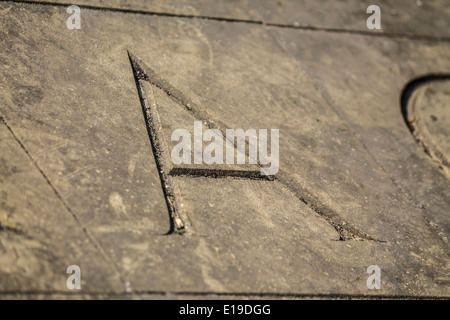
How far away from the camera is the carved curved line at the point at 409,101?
114 inches

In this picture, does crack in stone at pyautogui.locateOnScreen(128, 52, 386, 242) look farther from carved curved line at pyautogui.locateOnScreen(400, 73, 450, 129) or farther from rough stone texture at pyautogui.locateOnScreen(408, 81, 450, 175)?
carved curved line at pyautogui.locateOnScreen(400, 73, 450, 129)

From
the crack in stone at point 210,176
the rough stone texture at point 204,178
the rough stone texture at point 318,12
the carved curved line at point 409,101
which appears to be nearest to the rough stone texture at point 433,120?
the carved curved line at point 409,101

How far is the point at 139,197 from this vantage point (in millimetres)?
1953

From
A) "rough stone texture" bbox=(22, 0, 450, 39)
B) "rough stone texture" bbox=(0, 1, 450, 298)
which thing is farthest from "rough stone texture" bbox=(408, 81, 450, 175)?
"rough stone texture" bbox=(22, 0, 450, 39)

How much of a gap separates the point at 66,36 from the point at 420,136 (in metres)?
2.91

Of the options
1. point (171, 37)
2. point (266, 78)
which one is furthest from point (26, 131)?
point (266, 78)

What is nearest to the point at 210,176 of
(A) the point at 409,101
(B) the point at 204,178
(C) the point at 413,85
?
(B) the point at 204,178

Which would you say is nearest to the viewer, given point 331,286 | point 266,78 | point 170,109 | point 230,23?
point 331,286

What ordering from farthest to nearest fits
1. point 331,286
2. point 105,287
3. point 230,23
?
1. point 230,23
2. point 331,286
3. point 105,287

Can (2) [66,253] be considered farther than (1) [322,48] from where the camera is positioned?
No

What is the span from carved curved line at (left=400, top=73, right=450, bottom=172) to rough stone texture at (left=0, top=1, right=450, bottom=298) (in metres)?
0.11

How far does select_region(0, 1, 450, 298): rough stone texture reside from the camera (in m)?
1.74

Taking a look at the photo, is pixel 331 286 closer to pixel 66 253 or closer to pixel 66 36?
pixel 66 253

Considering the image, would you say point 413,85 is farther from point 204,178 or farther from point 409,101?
point 204,178
